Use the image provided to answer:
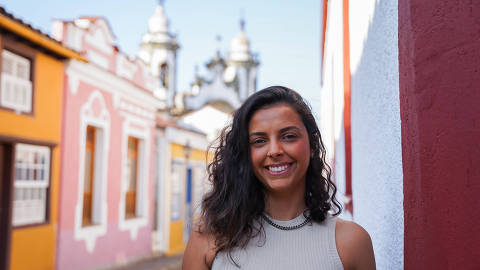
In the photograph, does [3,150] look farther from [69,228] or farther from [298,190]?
[298,190]

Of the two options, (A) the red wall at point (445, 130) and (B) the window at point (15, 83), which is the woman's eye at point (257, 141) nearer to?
(A) the red wall at point (445, 130)

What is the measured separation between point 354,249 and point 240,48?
54890 millimetres

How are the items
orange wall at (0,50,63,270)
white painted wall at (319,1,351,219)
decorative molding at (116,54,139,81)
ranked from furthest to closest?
decorative molding at (116,54,139,81) → orange wall at (0,50,63,270) → white painted wall at (319,1,351,219)

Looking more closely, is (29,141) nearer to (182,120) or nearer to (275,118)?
(275,118)

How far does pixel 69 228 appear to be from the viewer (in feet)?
34.2

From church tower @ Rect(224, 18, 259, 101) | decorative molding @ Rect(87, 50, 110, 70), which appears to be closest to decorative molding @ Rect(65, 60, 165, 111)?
decorative molding @ Rect(87, 50, 110, 70)

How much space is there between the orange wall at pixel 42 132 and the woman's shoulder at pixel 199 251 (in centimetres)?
718

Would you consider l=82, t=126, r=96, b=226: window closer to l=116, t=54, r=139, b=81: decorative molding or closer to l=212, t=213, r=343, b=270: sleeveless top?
l=116, t=54, r=139, b=81: decorative molding

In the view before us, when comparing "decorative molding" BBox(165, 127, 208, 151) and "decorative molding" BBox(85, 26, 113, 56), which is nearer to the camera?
"decorative molding" BBox(85, 26, 113, 56)

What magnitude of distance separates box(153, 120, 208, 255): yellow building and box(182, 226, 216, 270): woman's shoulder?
13.0m

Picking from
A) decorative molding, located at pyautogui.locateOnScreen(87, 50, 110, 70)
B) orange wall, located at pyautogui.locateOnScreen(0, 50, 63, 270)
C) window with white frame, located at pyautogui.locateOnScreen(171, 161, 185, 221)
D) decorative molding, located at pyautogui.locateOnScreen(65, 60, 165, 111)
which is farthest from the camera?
window with white frame, located at pyautogui.locateOnScreen(171, 161, 185, 221)

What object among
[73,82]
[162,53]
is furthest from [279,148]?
[162,53]

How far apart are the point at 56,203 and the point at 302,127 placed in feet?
29.5

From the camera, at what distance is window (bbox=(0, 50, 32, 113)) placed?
8414 millimetres
